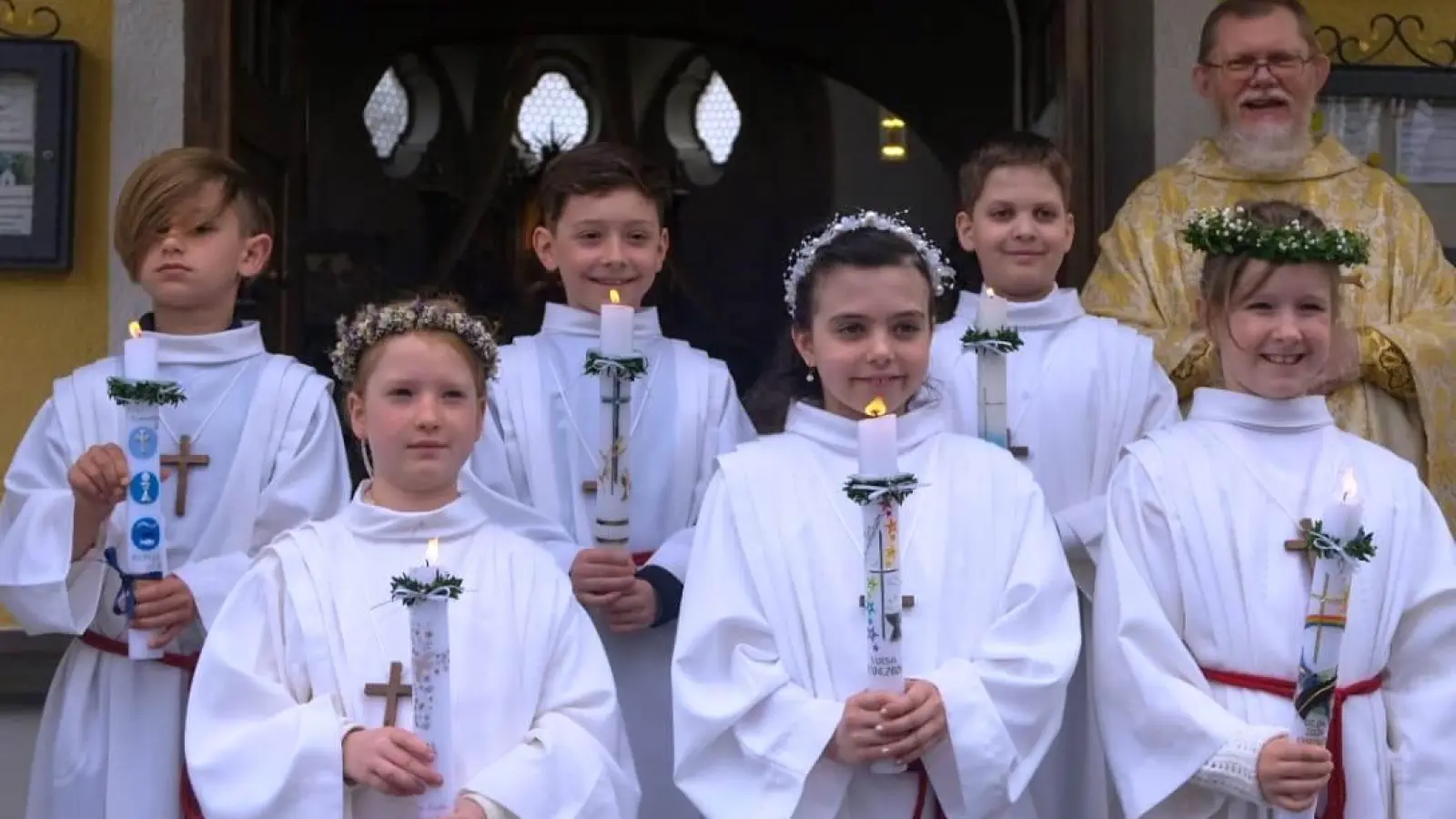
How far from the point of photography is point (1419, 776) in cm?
382

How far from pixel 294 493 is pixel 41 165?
2091 millimetres

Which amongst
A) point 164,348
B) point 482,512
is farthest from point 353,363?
point 164,348

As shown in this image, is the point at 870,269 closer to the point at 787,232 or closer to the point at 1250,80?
the point at 1250,80

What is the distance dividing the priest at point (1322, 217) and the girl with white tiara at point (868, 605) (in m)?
1.25

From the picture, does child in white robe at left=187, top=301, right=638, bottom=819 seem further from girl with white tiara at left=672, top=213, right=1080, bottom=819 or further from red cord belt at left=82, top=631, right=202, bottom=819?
red cord belt at left=82, top=631, right=202, bottom=819

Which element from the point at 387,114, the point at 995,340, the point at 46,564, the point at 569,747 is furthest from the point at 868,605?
the point at 387,114

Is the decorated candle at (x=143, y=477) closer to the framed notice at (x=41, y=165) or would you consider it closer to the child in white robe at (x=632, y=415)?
the child in white robe at (x=632, y=415)

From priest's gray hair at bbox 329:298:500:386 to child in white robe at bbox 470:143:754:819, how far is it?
590mm

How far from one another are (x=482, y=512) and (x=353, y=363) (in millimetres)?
392

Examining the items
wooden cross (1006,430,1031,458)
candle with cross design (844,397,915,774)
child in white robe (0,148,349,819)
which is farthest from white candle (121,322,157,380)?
wooden cross (1006,430,1031,458)

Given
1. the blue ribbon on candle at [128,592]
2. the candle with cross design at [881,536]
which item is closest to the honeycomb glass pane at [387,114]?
the blue ribbon on candle at [128,592]

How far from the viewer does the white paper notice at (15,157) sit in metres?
5.83

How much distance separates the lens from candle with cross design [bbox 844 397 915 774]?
3.35 metres

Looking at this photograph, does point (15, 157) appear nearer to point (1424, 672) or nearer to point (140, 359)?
point (140, 359)
